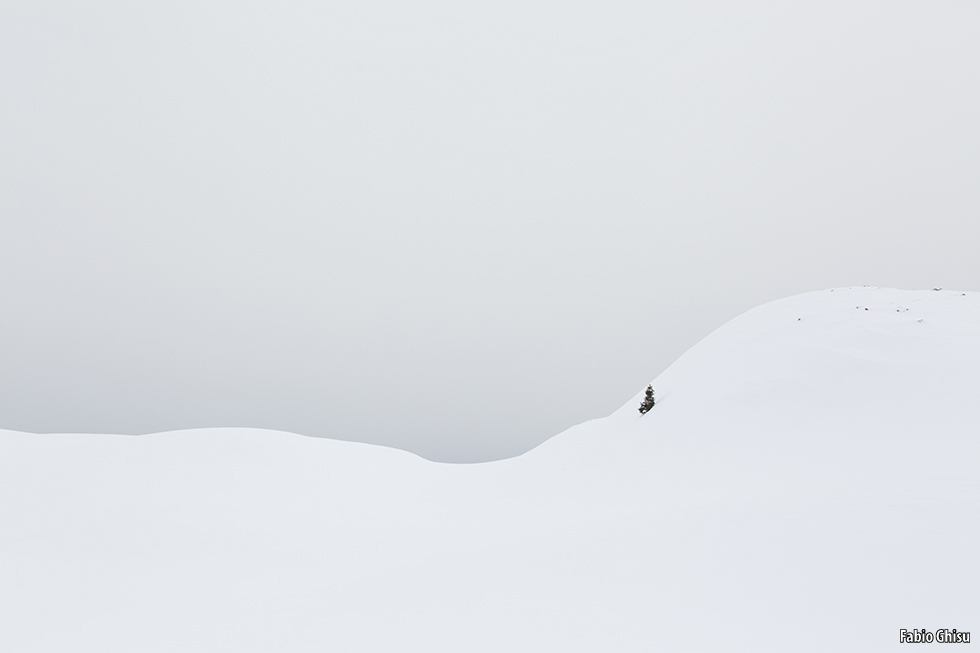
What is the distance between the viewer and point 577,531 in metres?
10.8

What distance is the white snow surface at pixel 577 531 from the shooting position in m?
7.68

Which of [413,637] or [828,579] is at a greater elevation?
[828,579]

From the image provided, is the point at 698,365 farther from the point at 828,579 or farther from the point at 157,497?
the point at 157,497

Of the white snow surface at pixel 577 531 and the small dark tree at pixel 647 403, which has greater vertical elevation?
the small dark tree at pixel 647 403

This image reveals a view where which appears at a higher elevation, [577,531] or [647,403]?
[647,403]

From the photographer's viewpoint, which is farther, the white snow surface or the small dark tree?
the small dark tree

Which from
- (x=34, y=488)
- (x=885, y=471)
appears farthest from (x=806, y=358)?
(x=34, y=488)

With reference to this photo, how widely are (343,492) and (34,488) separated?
7797 mm

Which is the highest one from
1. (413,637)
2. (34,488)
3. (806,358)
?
(806,358)

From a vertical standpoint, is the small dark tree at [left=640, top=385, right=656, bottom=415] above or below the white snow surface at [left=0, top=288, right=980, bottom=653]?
above

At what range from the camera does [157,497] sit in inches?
558

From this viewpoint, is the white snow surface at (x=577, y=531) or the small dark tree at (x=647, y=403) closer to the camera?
the white snow surface at (x=577, y=531)

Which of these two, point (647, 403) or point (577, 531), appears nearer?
point (577, 531)

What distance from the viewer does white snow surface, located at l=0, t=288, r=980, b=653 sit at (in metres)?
7.68
